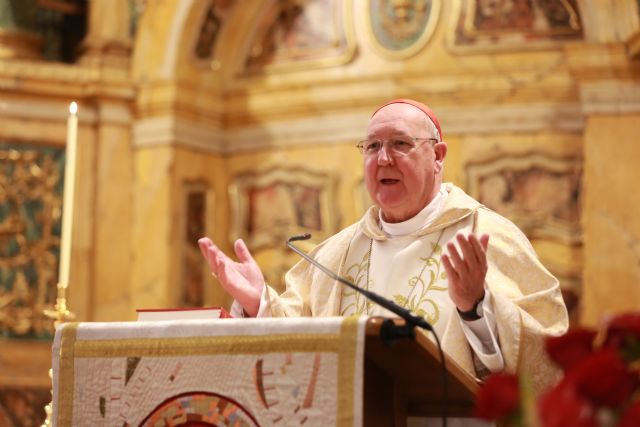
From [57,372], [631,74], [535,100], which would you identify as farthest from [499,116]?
[57,372]

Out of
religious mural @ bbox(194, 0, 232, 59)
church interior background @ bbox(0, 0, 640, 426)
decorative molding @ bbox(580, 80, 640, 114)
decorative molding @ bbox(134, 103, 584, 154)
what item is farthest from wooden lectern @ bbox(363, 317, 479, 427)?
religious mural @ bbox(194, 0, 232, 59)

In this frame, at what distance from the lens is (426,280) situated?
3459 millimetres

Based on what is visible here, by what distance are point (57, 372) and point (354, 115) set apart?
14.4ft

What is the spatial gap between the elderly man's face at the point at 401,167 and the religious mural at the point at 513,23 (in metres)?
3.41

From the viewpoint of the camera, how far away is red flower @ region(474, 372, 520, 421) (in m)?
1.51

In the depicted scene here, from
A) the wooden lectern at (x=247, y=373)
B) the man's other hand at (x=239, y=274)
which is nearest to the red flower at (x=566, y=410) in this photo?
the wooden lectern at (x=247, y=373)

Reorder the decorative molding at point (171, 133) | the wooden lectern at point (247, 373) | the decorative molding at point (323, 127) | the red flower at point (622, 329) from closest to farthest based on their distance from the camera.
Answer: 1. the red flower at point (622, 329)
2. the wooden lectern at point (247, 373)
3. the decorative molding at point (323, 127)
4. the decorative molding at point (171, 133)

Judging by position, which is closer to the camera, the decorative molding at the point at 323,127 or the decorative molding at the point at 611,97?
the decorative molding at the point at 611,97

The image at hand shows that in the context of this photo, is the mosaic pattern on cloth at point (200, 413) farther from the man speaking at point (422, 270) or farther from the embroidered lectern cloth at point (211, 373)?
the man speaking at point (422, 270)

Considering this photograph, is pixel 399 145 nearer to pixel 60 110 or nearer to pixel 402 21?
pixel 402 21

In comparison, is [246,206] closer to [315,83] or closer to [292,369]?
[315,83]

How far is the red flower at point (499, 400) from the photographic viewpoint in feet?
4.96

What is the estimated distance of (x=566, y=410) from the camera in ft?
4.76

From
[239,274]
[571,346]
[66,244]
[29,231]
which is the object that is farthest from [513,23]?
[571,346]
